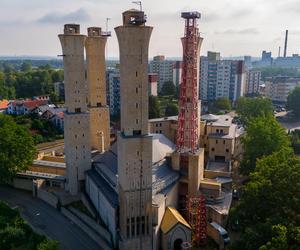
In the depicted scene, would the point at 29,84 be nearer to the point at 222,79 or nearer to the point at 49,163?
the point at 222,79

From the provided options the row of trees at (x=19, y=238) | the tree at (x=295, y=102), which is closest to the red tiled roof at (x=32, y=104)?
the row of trees at (x=19, y=238)

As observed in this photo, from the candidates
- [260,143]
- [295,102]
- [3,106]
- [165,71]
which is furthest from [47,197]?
[165,71]

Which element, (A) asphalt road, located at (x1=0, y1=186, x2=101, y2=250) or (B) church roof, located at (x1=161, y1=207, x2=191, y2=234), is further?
(A) asphalt road, located at (x1=0, y1=186, x2=101, y2=250)

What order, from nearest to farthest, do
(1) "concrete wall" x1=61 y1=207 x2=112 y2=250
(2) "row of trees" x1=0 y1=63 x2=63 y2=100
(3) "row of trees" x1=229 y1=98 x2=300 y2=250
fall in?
(3) "row of trees" x1=229 y1=98 x2=300 y2=250 < (1) "concrete wall" x1=61 y1=207 x2=112 y2=250 < (2) "row of trees" x1=0 y1=63 x2=63 y2=100

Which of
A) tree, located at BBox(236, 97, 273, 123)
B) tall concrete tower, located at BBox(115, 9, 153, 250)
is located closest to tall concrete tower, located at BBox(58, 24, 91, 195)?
tall concrete tower, located at BBox(115, 9, 153, 250)

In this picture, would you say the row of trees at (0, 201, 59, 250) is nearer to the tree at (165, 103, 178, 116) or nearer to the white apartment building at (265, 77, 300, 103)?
the tree at (165, 103, 178, 116)

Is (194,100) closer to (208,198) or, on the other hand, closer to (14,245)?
(208,198)

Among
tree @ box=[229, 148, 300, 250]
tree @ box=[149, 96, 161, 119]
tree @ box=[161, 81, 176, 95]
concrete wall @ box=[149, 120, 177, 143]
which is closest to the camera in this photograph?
tree @ box=[229, 148, 300, 250]

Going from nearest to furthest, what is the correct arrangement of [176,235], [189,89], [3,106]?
1. [176,235]
2. [189,89]
3. [3,106]
